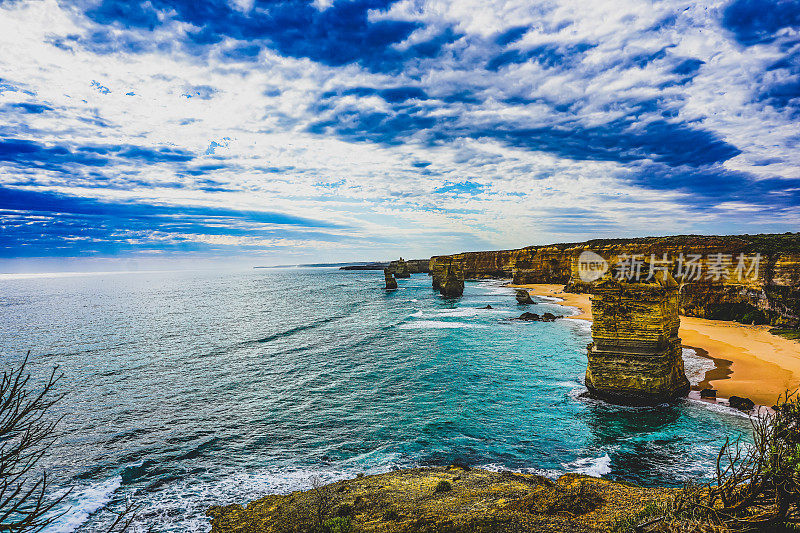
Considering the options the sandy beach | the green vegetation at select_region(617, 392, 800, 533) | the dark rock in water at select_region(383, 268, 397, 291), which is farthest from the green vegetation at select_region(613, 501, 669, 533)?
the dark rock in water at select_region(383, 268, 397, 291)

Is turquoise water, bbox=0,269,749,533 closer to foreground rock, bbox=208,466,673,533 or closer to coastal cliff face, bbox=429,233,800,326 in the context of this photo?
foreground rock, bbox=208,466,673,533

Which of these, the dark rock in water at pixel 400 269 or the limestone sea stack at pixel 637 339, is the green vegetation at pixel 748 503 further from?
the dark rock in water at pixel 400 269

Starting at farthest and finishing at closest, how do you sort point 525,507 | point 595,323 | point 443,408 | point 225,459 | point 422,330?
point 422,330 → point 443,408 → point 595,323 → point 225,459 → point 525,507

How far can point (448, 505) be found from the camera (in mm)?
10461

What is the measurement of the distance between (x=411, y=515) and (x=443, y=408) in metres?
9.64

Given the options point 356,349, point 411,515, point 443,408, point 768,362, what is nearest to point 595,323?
point 443,408

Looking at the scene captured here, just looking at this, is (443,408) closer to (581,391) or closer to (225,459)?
(581,391)

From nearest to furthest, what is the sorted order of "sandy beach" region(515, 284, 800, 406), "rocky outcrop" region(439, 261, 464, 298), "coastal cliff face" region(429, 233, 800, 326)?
1. "sandy beach" region(515, 284, 800, 406)
2. "coastal cliff face" region(429, 233, 800, 326)
3. "rocky outcrop" region(439, 261, 464, 298)

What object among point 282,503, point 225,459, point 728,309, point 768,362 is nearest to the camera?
point 282,503

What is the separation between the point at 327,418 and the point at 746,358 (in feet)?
82.3

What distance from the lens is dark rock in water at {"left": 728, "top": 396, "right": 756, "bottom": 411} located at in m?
16.8

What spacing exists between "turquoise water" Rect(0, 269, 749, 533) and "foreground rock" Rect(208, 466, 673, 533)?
1256mm

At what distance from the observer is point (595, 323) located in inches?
696

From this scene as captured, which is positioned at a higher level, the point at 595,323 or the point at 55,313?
the point at 595,323
